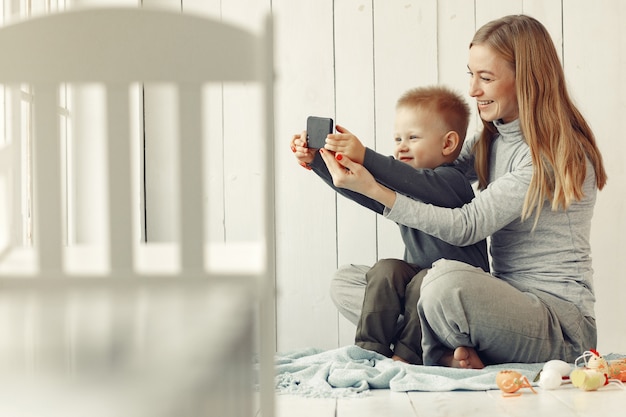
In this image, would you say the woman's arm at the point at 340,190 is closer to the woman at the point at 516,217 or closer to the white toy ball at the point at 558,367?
the woman at the point at 516,217

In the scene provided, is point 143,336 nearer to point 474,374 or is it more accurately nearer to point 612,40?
point 474,374

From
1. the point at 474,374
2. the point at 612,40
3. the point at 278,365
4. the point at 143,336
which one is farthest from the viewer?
the point at 612,40

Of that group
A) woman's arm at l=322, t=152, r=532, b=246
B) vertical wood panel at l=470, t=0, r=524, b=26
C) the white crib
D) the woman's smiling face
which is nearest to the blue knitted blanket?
woman's arm at l=322, t=152, r=532, b=246

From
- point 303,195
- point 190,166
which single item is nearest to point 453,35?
point 303,195

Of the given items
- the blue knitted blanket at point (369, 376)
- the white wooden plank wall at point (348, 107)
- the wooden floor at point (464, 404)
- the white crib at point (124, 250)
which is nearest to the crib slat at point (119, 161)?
the white crib at point (124, 250)

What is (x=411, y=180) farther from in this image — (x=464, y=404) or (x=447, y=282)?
(x=464, y=404)

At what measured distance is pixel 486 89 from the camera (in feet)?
5.88

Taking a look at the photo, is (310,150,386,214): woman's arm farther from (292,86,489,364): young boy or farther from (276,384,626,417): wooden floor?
(276,384,626,417): wooden floor

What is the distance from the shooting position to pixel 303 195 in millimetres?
2279

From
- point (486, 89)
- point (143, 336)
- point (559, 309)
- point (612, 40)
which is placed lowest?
point (559, 309)

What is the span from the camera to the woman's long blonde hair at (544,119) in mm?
1680

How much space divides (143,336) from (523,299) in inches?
41.6

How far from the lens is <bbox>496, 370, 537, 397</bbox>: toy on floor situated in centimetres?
146

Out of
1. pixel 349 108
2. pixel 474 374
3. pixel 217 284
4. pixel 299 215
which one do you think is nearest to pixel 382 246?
pixel 299 215
